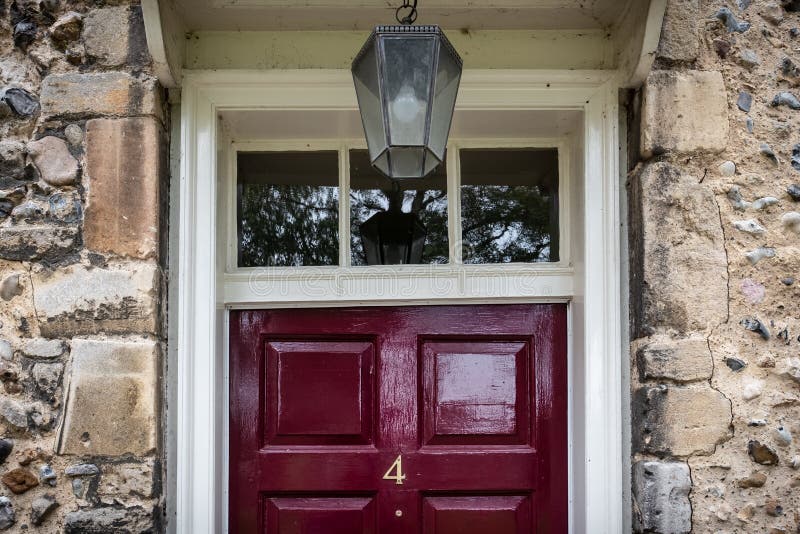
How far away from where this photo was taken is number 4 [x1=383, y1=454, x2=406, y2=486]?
2705 millimetres

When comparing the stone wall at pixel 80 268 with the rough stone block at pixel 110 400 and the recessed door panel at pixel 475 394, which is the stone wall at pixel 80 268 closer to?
the rough stone block at pixel 110 400

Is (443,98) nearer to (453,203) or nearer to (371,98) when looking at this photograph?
(371,98)

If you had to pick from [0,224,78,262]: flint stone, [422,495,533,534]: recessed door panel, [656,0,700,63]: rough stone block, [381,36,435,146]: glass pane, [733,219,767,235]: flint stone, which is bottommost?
[422,495,533,534]: recessed door panel

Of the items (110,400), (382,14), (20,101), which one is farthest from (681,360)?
(20,101)

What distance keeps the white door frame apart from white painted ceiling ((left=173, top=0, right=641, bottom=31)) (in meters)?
0.17

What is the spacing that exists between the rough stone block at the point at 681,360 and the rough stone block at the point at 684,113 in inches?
23.2

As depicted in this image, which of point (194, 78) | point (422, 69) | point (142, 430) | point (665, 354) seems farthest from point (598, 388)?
point (194, 78)

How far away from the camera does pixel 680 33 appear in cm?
241

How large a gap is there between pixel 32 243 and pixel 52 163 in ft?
0.84

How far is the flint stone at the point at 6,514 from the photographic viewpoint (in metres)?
2.28

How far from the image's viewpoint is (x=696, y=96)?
2.38 m

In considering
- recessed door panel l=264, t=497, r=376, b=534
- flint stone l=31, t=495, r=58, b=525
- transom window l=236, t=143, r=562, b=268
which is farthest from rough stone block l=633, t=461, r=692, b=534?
flint stone l=31, t=495, r=58, b=525

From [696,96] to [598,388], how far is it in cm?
97

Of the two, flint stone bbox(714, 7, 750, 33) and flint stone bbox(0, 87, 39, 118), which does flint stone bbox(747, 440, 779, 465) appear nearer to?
flint stone bbox(714, 7, 750, 33)
